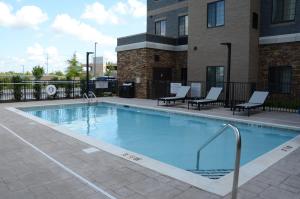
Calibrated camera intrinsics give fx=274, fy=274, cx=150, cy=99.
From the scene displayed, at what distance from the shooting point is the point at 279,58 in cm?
1405

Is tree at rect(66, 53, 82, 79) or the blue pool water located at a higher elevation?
tree at rect(66, 53, 82, 79)

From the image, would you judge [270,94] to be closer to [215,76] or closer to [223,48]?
[215,76]

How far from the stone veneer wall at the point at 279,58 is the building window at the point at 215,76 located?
201 centimetres

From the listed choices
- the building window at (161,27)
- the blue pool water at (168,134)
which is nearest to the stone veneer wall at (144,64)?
the building window at (161,27)

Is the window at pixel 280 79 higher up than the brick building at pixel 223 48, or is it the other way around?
the brick building at pixel 223 48

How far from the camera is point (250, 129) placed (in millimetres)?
9484

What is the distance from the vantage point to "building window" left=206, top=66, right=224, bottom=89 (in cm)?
1532

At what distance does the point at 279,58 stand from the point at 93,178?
12.7 metres

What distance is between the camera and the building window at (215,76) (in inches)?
603

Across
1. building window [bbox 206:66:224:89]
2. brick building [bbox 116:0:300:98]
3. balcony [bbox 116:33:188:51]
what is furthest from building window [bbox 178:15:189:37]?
building window [bbox 206:66:224:89]

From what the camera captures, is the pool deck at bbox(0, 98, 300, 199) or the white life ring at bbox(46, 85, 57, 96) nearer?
the pool deck at bbox(0, 98, 300, 199)

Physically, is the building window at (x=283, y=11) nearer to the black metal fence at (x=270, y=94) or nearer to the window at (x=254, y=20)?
the window at (x=254, y=20)

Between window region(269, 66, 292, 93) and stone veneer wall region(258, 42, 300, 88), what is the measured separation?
0.25 meters

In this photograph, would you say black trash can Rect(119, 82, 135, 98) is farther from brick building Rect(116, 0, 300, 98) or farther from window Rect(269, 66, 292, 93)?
window Rect(269, 66, 292, 93)
